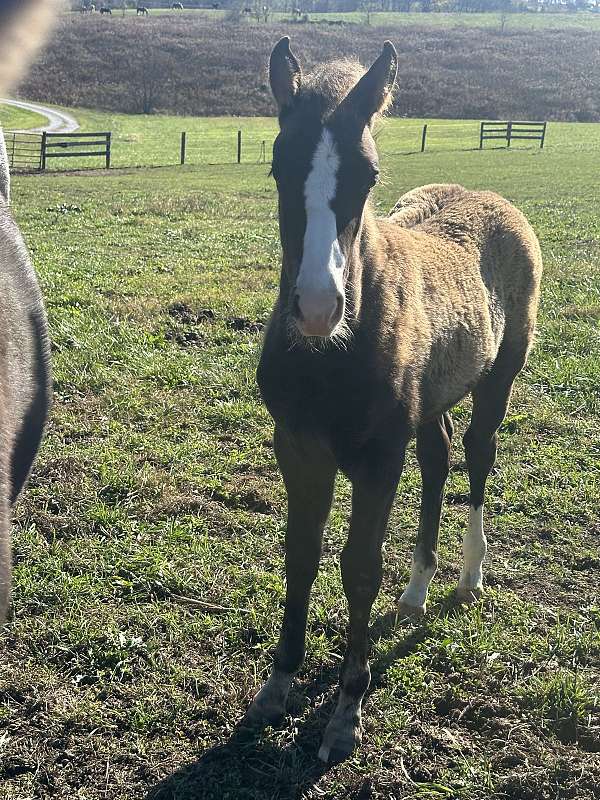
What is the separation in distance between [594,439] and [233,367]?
118 inches

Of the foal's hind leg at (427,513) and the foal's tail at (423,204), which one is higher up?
the foal's tail at (423,204)

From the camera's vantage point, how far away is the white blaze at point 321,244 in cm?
229

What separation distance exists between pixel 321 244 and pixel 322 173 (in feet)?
0.87

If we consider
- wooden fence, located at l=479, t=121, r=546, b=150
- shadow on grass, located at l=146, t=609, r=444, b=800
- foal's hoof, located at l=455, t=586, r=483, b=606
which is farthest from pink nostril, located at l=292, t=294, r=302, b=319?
wooden fence, located at l=479, t=121, r=546, b=150

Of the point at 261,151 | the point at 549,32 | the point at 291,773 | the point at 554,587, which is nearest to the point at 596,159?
the point at 261,151

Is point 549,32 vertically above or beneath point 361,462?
above

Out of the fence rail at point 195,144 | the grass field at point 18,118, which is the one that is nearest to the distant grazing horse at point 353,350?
the fence rail at point 195,144

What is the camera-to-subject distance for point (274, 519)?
4371mm

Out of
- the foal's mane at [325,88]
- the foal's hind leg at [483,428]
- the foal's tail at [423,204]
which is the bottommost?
the foal's hind leg at [483,428]

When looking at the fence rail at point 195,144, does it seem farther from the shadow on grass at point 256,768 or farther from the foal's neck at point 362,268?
the shadow on grass at point 256,768

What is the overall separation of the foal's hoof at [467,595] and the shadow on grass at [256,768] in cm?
95

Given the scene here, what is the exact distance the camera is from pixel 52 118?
38719mm

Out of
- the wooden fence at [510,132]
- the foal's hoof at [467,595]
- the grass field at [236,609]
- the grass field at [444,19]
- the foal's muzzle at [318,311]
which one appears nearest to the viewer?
the foal's muzzle at [318,311]

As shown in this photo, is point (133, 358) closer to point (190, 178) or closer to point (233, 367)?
point (233, 367)
